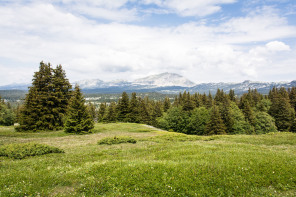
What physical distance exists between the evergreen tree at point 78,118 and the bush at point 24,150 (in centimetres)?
2005

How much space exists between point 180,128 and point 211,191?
67.9 m

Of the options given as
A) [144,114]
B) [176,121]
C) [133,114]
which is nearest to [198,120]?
[176,121]

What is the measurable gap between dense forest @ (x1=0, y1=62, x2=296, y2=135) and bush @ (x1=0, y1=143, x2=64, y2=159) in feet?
65.8

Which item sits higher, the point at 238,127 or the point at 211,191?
the point at 211,191

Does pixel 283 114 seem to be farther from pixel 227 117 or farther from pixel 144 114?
pixel 144 114

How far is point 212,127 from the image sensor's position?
5725 centimetres

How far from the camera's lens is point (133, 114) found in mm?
74875

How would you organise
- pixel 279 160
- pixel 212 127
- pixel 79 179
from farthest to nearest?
pixel 212 127, pixel 279 160, pixel 79 179

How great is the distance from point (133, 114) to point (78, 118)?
38791 mm

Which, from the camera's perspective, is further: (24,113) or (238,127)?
(238,127)

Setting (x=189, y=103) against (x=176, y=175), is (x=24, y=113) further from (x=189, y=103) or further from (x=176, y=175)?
(x=189, y=103)

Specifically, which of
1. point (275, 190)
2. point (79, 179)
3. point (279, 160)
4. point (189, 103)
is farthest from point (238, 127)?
point (79, 179)

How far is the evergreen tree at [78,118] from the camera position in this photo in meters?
36.1

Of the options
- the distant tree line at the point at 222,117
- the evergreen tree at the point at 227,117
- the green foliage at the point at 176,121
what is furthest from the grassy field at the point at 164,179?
the green foliage at the point at 176,121
